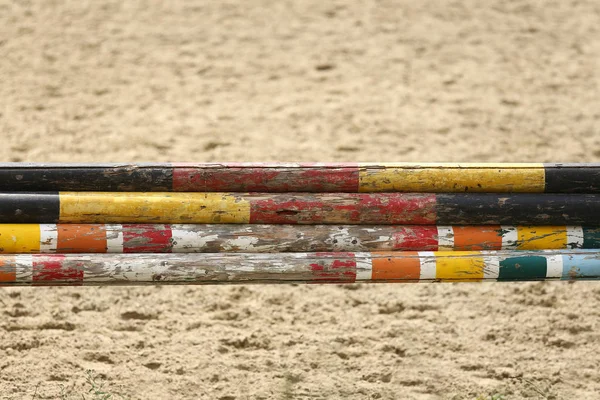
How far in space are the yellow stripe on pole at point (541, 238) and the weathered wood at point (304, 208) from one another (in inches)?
1.0

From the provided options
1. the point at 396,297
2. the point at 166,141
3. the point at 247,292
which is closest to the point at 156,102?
the point at 166,141

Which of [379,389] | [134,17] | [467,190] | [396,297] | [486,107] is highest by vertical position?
[134,17]

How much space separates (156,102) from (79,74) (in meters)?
0.66

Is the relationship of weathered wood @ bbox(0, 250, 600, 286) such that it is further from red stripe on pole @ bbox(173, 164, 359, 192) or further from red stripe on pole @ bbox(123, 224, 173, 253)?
red stripe on pole @ bbox(173, 164, 359, 192)

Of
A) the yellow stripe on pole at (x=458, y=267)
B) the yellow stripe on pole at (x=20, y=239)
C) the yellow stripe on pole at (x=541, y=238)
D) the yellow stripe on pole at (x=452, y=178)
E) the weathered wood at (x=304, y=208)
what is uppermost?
the yellow stripe on pole at (x=452, y=178)

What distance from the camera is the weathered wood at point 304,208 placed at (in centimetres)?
261

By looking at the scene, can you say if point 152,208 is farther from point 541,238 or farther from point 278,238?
point 541,238

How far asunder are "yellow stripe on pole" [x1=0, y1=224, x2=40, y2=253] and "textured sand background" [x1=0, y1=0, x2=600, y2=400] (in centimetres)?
74

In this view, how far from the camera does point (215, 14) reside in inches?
249

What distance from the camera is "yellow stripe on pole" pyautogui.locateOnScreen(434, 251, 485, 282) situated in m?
2.65

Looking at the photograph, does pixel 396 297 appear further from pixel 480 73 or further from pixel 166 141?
pixel 480 73

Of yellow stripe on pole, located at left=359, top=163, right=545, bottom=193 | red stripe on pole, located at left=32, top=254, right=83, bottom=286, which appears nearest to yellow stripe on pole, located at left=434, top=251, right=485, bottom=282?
yellow stripe on pole, located at left=359, top=163, right=545, bottom=193

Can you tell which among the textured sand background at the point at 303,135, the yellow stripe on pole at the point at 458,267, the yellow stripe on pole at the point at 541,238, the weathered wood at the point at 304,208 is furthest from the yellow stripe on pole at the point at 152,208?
the yellow stripe on pole at the point at 541,238

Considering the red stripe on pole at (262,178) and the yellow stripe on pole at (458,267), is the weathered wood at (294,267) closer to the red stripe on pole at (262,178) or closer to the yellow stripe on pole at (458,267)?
the yellow stripe on pole at (458,267)
